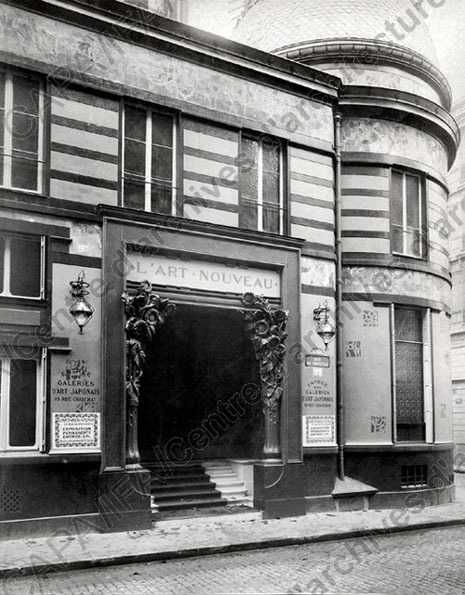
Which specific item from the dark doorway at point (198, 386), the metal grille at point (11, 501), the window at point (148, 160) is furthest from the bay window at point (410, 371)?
the metal grille at point (11, 501)

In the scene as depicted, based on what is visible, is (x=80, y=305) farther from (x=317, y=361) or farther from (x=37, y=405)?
(x=317, y=361)

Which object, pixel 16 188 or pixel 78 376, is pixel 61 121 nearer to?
pixel 16 188

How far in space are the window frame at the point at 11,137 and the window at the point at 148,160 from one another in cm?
164

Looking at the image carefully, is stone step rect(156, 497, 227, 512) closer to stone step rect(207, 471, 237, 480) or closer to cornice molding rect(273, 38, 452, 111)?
stone step rect(207, 471, 237, 480)

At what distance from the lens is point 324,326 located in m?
15.4

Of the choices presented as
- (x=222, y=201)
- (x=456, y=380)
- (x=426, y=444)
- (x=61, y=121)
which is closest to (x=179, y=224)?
(x=222, y=201)

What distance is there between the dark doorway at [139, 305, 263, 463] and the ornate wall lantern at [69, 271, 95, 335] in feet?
13.6

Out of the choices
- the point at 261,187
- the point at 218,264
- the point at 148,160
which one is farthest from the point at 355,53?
the point at 218,264

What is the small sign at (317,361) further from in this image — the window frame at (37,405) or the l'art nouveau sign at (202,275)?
the window frame at (37,405)

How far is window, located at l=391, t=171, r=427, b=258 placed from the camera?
683 inches

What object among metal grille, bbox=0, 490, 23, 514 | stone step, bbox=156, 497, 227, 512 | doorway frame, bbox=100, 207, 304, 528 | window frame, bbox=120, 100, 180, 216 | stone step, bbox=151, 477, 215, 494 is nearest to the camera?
metal grille, bbox=0, 490, 23, 514

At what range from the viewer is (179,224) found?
45.7ft

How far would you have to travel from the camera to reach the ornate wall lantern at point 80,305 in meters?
12.5

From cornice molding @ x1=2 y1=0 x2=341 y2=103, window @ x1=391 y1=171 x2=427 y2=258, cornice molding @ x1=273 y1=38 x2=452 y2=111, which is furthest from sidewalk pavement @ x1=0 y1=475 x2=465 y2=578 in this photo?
cornice molding @ x1=273 y1=38 x2=452 y2=111
